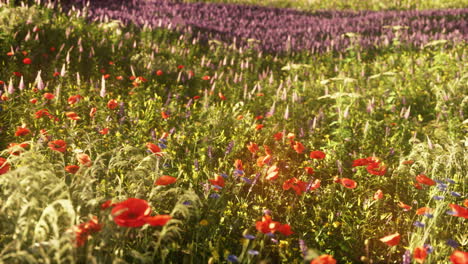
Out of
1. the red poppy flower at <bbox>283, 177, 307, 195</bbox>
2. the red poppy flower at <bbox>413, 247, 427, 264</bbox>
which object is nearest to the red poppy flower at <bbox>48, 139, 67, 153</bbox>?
the red poppy flower at <bbox>283, 177, 307, 195</bbox>

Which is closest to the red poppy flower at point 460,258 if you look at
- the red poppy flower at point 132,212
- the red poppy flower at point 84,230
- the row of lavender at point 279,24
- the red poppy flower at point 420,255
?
the red poppy flower at point 420,255

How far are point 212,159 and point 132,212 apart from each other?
142cm

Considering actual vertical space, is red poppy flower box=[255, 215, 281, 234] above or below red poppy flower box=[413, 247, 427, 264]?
above

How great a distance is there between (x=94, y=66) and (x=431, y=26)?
28.7 feet

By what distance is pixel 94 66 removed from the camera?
4.74m

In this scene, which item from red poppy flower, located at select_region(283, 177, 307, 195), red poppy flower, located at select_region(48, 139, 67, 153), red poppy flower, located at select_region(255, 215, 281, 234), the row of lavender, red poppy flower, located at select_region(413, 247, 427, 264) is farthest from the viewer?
the row of lavender

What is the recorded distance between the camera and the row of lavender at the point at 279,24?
7.91 meters

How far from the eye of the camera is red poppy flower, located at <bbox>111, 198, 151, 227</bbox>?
139 centimetres

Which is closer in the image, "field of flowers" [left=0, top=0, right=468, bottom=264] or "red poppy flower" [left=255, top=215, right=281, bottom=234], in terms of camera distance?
"field of flowers" [left=0, top=0, right=468, bottom=264]

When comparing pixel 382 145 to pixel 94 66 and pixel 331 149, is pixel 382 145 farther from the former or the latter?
pixel 94 66

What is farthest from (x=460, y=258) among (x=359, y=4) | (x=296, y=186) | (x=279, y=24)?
(x=359, y=4)

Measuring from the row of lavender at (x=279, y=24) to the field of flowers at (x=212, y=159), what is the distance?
0.62 metres

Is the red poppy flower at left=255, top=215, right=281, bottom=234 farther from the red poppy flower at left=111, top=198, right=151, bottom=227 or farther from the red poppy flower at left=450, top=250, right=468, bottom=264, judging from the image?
the red poppy flower at left=450, top=250, right=468, bottom=264

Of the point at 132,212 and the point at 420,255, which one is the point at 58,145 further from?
the point at 420,255
